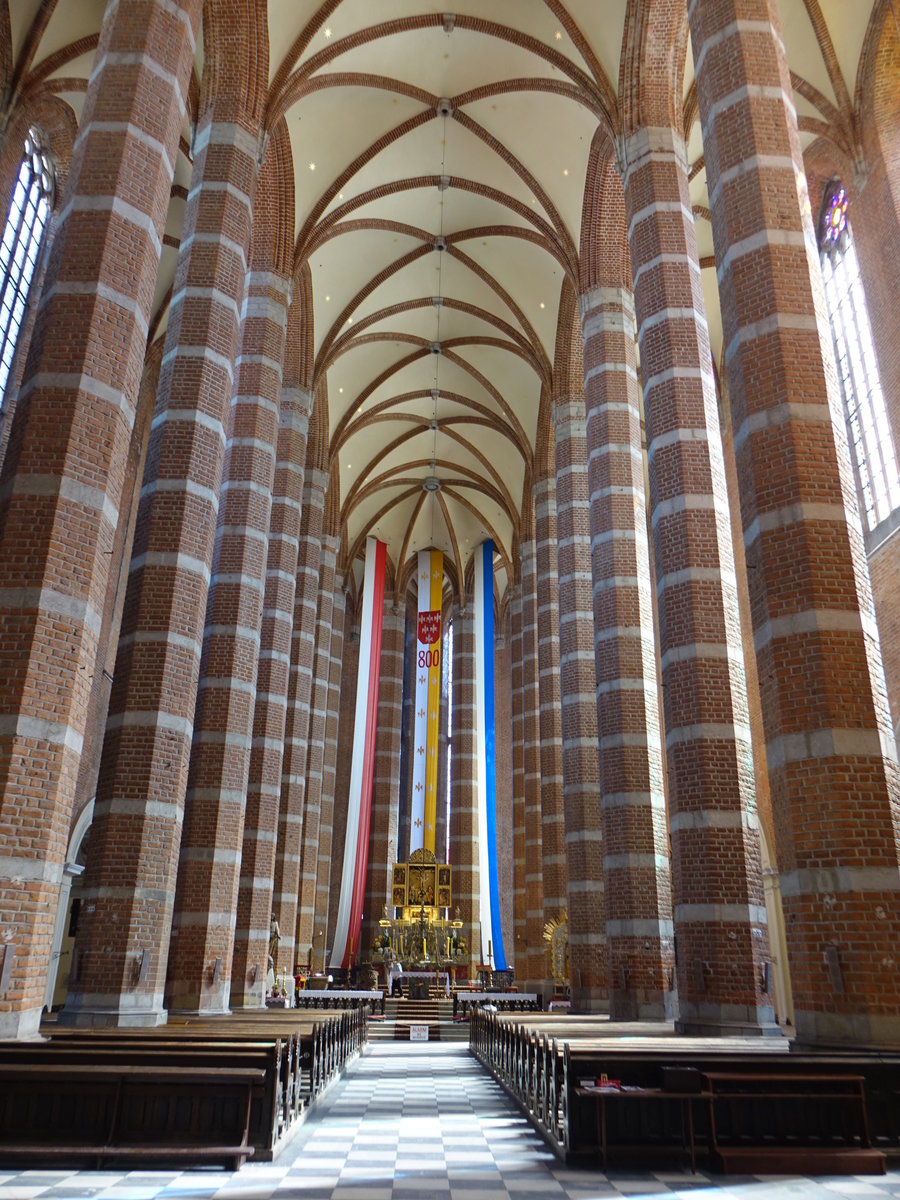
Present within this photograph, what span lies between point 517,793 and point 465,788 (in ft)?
13.3

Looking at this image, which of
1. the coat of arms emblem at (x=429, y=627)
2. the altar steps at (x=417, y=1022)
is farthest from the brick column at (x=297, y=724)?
the coat of arms emblem at (x=429, y=627)

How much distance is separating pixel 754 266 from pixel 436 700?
26.5m

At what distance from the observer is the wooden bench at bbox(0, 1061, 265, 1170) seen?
6551 millimetres

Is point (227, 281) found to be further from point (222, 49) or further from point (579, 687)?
point (579, 687)

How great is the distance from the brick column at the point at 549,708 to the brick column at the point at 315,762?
6.76 m

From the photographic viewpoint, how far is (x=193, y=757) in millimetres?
15258

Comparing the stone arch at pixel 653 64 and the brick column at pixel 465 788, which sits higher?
the stone arch at pixel 653 64

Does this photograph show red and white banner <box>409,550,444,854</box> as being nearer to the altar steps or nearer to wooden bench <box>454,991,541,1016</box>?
the altar steps

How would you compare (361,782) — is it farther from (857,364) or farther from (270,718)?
(857,364)

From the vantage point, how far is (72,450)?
9.12m

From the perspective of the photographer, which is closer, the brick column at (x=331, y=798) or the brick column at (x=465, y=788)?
the brick column at (x=331, y=798)

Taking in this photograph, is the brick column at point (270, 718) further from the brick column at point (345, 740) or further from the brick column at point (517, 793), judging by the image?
the brick column at point (345, 740)

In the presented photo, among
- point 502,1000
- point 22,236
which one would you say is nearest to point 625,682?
point 502,1000

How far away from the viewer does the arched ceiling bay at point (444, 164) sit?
17.7 m
